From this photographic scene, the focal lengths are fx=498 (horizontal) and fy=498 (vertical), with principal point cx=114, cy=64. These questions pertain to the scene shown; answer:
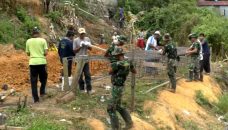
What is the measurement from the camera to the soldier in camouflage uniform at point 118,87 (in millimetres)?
9492

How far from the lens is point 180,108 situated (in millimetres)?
12961

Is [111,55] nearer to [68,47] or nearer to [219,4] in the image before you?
[68,47]

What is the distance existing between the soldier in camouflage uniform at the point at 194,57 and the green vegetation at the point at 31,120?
7489mm

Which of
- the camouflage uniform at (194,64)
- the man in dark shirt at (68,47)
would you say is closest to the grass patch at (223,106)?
the camouflage uniform at (194,64)

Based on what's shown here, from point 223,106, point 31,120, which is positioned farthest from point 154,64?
point 31,120

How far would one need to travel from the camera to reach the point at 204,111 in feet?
46.3

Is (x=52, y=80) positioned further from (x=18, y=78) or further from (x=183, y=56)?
(x=183, y=56)

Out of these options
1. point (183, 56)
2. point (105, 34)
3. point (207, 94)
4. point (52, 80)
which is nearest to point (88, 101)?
point (52, 80)

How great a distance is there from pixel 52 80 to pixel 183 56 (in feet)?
17.0

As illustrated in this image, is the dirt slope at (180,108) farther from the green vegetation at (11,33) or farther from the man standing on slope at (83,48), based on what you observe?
the green vegetation at (11,33)

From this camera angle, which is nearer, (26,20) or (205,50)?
(205,50)

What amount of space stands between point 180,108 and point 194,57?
144 inches

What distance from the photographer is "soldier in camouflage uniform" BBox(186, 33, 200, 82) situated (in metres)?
16.0

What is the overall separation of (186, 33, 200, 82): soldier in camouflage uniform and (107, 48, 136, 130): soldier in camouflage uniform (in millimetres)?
6461
